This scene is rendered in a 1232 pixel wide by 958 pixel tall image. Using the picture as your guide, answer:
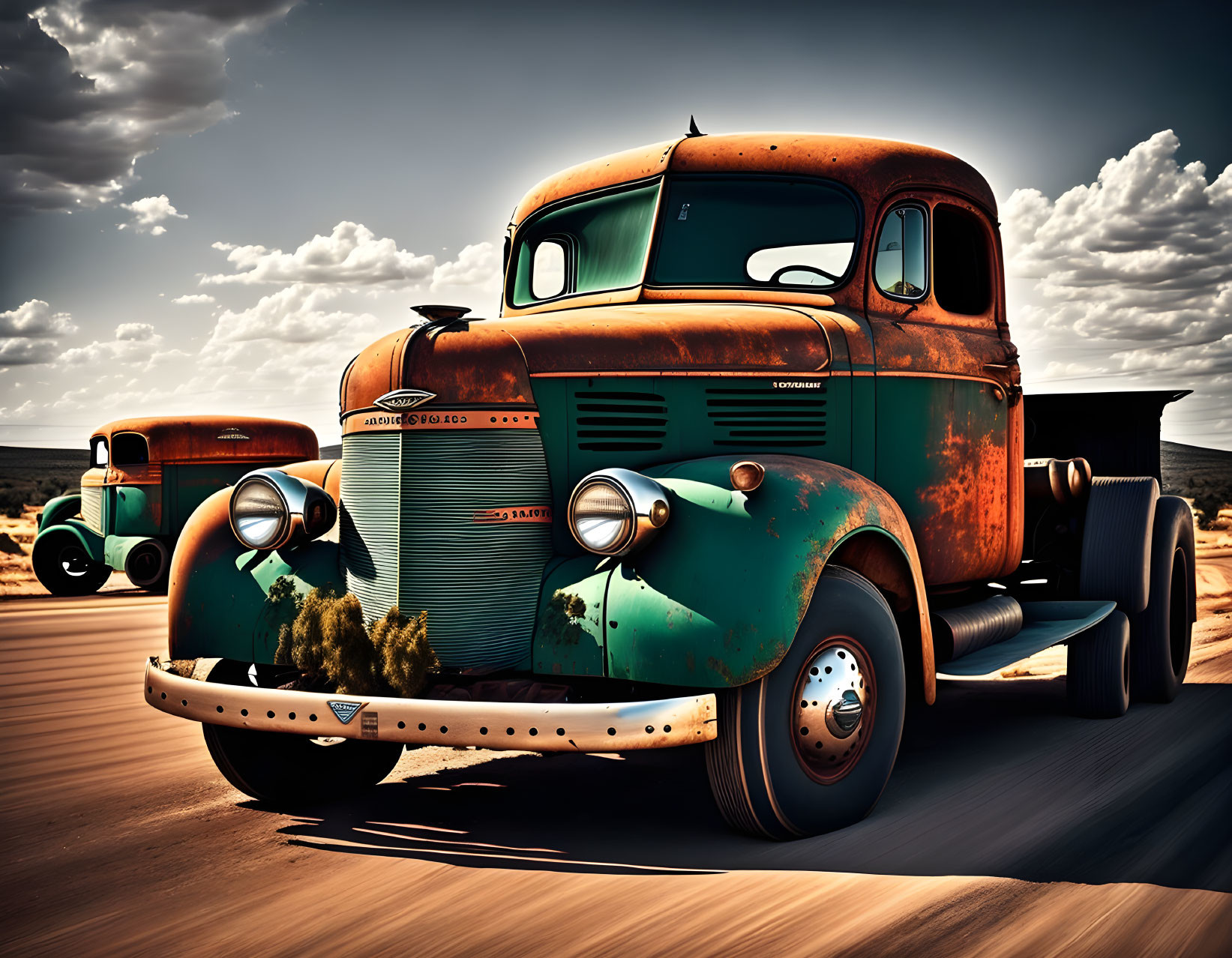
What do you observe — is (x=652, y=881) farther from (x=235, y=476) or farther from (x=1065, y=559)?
(x=235, y=476)

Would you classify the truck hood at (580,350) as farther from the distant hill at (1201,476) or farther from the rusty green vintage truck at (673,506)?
the distant hill at (1201,476)

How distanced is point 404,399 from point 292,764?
1662mm

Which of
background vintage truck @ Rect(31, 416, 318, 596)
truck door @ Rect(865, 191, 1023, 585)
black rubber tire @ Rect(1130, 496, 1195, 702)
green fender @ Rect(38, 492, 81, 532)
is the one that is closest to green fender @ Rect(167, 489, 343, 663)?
truck door @ Rect(865, 191, 1023, 585)

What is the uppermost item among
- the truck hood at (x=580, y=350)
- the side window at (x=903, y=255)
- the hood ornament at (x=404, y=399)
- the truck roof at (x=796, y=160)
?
the truck roof at (x=796, y=160)

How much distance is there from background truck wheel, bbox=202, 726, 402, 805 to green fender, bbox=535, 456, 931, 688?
1.24 meters

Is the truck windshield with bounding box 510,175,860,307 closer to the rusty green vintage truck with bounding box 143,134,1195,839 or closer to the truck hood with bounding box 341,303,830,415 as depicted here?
the rusty green vintage truck with bounding box 143,134,1195,839

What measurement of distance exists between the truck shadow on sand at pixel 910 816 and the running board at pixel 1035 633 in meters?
0.49

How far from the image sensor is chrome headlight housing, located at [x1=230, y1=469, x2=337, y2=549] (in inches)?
167

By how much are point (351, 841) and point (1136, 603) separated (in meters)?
4.34

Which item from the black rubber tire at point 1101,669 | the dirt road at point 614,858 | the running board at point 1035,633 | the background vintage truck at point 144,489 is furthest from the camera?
the background vintage truck at point 144,489

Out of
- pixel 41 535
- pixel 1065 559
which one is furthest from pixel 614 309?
pixel 41 535

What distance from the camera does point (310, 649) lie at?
13.1 ft

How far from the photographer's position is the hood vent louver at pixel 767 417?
14.3ft

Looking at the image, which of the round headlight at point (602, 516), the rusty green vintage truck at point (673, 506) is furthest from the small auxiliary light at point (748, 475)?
the round headlight at point (602, 516)
